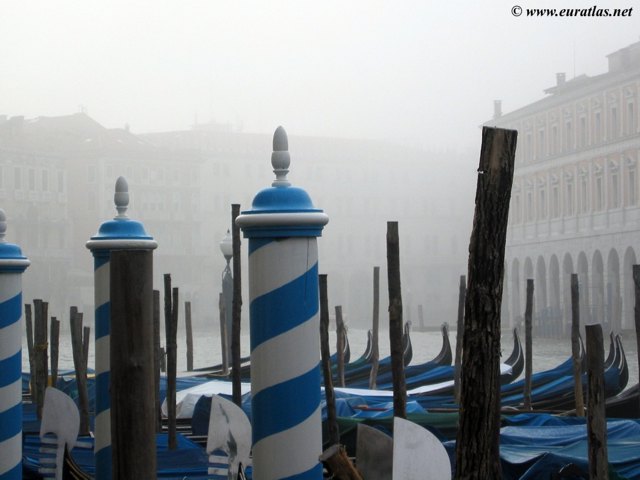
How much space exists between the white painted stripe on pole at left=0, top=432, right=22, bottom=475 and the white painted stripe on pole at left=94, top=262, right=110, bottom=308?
1.56ft

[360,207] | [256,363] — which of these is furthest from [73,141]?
[256,363]

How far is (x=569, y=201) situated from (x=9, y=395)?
21.4 meters

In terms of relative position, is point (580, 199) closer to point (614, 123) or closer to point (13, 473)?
point (614, 123)

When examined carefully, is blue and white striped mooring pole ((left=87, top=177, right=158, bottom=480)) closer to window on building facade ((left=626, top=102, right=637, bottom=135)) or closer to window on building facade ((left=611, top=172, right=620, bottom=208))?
window on building facade ((left=626, top=102, right=637, bottom=135))

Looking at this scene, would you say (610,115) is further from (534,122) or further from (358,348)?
(358,348)

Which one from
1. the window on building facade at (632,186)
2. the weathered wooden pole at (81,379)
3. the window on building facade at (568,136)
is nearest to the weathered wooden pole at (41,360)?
the weathered wooden pole at (81,379)

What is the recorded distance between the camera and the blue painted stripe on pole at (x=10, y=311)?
8.18 ft

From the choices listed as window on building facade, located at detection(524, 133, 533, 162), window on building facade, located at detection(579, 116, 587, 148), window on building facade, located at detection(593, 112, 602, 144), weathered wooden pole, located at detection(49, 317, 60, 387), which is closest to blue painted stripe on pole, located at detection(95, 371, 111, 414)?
weathered wooden pole, located at detection(49, 317, 60, 387)

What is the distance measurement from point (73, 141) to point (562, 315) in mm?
15667

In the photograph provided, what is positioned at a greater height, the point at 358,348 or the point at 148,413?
the point at 148,413

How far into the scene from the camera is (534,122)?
24.9m

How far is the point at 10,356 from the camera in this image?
2527 mm

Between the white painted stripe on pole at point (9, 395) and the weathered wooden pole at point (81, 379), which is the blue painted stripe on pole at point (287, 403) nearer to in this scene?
the white painted stripe on pole at point (9, 395)

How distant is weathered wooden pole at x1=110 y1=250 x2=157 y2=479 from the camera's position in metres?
1.51
